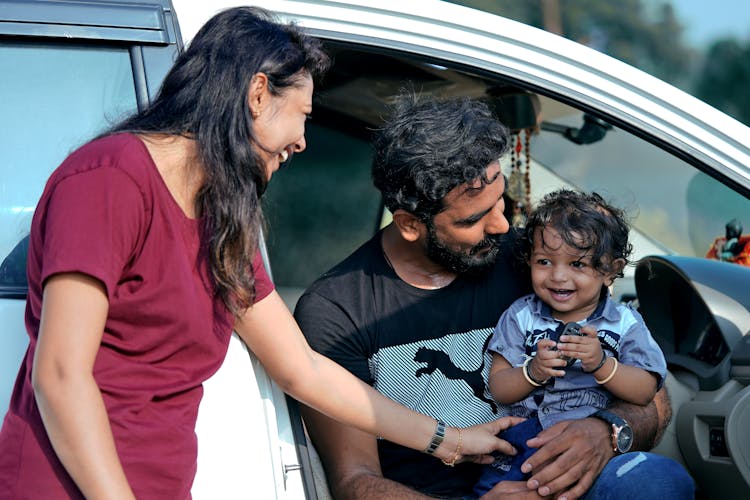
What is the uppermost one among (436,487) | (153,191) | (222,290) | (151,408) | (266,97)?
(266,97)

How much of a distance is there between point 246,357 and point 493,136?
3.05ft

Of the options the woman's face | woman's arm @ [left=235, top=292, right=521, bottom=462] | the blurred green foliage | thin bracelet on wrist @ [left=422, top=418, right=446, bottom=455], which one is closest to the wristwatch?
woman's arm @ [left=235, top=292, right=521, bottom=462]

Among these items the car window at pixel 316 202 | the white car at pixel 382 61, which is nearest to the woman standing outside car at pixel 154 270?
the white car at pixel 382 61

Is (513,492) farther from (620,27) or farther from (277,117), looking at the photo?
(620,27)

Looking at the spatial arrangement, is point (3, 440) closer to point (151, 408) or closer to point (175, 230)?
point (151, 408)

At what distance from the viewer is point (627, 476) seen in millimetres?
2164

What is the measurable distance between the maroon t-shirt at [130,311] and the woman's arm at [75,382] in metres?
0.03

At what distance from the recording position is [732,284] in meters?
2.64

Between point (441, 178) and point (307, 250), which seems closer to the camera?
point (441, 178)

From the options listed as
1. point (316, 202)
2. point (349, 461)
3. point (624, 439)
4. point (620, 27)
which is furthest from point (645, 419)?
point (620, 27)

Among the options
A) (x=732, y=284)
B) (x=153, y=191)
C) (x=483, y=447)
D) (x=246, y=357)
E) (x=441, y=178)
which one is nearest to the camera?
(x=153, y=191)

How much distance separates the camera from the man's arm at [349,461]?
2.20 m

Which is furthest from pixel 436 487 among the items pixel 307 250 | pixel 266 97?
pixel 307 250

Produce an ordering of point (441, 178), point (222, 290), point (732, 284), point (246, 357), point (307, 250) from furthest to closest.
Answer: point (307, 250)
point (732, 284)
point (441, 178)
point (246, 357)
point (222, 290)
